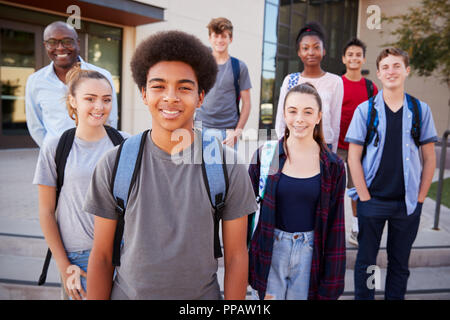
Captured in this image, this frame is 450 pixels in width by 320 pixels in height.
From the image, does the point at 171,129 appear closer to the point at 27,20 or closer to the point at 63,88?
the point at 63,88

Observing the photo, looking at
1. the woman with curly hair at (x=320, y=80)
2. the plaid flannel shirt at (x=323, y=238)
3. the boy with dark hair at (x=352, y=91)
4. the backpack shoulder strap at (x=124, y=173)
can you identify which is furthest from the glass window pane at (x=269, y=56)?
the backpack shoulder strap at (x=124, y=173)

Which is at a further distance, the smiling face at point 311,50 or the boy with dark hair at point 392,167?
the smiling face at point 311,50

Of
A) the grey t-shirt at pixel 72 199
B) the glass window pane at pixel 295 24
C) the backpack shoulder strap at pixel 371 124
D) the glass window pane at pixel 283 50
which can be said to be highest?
the glass window pane at pixel 295 24

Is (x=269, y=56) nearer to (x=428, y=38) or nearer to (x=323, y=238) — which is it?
(x=428, y=38)

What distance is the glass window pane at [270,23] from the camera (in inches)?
524

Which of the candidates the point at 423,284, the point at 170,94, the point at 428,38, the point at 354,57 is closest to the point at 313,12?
the point at 428,38

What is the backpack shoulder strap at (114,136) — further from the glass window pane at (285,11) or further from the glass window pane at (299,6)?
the glass window pane at (299,6)

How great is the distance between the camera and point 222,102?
3.40 meters

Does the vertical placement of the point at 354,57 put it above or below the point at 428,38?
below

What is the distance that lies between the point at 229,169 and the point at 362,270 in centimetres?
180

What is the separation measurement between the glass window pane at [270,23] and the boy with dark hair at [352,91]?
33.4ft

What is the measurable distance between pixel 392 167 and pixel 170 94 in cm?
192

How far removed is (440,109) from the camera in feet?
55.0

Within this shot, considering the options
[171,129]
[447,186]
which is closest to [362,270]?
[171,129]
